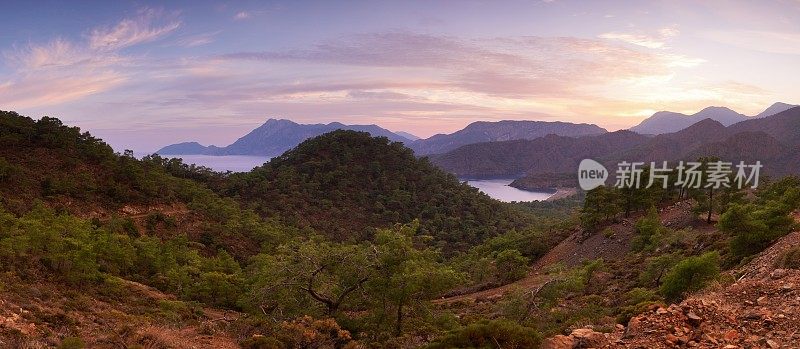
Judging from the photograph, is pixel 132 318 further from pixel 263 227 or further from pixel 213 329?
pixel 263 227

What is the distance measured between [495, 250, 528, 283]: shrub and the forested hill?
21543mm

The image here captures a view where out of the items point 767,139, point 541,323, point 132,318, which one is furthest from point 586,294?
point 767,139

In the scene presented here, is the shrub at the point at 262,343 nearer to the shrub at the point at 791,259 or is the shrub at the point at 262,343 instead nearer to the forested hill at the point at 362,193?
the shrub at the point at 791,259

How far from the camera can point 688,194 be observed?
34.9 m

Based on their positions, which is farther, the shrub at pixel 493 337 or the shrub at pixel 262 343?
the shrub at pixel 262 343

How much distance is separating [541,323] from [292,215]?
41.8m

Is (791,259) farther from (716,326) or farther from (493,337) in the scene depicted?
(493,337)

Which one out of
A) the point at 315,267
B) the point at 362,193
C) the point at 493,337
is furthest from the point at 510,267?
the point at 362,193

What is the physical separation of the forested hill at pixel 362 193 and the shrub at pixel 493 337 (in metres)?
41.1

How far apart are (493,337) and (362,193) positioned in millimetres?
54597

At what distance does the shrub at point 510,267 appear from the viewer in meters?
27.0

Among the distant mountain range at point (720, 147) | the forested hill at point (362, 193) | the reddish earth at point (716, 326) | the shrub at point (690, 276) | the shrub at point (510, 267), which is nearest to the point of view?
the reddish earth at point (716, 326)

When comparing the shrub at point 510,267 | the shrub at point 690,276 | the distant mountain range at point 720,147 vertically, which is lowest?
the shrub at point 510,267

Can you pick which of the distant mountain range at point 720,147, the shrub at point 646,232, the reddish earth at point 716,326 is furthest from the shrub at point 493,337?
the distant mountain range at point 720,147
